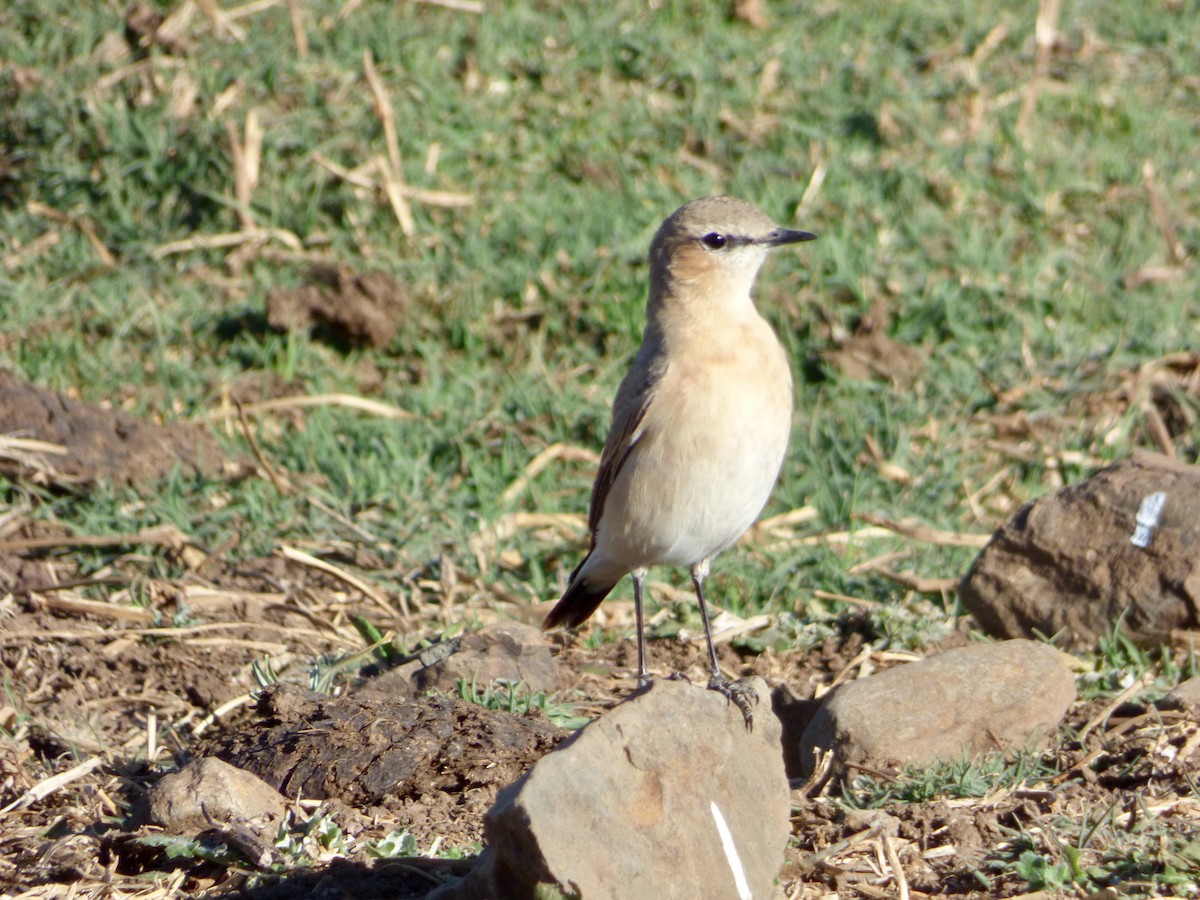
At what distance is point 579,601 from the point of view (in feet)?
19.4

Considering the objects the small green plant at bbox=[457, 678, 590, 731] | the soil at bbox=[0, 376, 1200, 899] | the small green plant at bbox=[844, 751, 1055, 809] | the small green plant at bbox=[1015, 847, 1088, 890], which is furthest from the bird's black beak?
the small green plant at bbox=[1015, 847, 1088, 890]

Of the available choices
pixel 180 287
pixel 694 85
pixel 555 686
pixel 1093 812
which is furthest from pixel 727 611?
pixel 694 85

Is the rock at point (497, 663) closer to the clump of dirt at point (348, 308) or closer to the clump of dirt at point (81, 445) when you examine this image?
the clump of dirt at point (81, 445)

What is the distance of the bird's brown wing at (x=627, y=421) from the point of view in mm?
5320

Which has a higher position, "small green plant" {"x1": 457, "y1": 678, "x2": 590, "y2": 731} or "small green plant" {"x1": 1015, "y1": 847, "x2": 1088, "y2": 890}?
"small green plant" {"x1": 1015, "y1": 847, "x2": 1088, "y2": 890}

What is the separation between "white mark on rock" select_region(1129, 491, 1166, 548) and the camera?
5602 millimetres

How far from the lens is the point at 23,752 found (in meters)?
4.99

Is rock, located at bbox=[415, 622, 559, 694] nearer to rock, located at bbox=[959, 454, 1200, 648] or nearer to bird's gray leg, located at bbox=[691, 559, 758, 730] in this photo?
bird's gray leg, located at bbox=[691, 559, 758, 730]

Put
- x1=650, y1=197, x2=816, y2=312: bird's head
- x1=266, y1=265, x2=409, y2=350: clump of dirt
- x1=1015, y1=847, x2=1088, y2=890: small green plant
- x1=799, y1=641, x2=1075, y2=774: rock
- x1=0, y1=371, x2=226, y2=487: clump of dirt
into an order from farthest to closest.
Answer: x1=266, y1=265, x2=409, y2=350: clump of dirt, x1=0, y1=371, x2=226, y2=487: clump of dirt, x1=650, y1=197, x2=816, y2=312: bird's head, x1=799, y1=641, x2=1075, y2=774: rock, x1=1015, y1=847, x2=1088, y2=890: small green plant

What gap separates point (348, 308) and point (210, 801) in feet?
14.1

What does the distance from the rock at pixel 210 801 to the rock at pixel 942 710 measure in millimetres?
1785

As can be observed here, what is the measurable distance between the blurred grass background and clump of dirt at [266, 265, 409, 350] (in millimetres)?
91

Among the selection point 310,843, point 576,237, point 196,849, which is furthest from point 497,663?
point 576,237

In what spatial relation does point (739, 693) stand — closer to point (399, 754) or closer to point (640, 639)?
point (640, 639)
